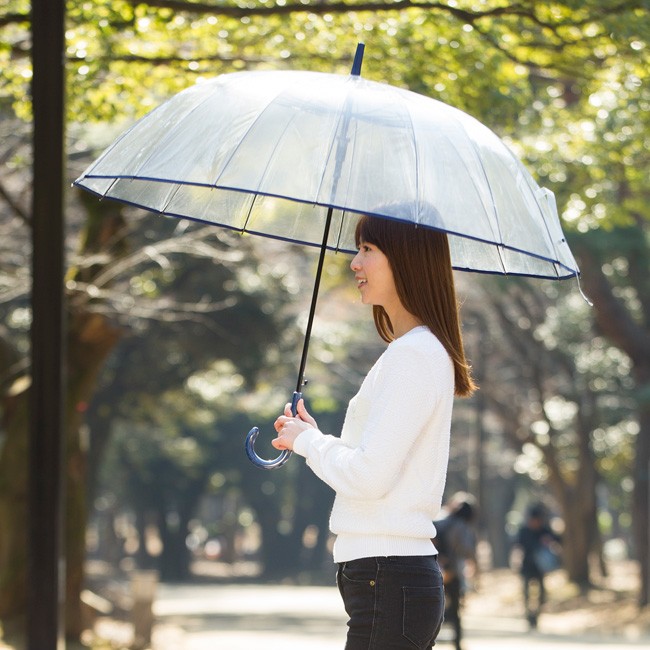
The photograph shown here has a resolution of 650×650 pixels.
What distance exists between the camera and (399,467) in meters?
3.45

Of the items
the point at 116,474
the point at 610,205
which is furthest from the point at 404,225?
the point at 116,474

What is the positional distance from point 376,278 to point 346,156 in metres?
0.48

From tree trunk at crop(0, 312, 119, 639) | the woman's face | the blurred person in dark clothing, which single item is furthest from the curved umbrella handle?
the blurred person in dark clothing

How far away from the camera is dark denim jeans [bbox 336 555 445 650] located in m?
3.52

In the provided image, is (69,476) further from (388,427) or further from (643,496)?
(643,496)

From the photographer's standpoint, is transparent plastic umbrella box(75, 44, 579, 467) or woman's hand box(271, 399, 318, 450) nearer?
woman's hand box(271, 399, 318, 450)

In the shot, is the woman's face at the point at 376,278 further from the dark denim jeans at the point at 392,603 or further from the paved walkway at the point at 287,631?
the paved walkway at the point at 287,631

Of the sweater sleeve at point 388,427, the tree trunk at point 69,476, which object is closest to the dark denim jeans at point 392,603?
the sweater sleeve at point 388,427

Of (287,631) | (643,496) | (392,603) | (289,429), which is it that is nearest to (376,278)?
(289,429)

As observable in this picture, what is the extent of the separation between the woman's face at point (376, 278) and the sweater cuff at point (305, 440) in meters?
0.37

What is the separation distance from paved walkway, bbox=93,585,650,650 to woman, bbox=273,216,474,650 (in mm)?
13394

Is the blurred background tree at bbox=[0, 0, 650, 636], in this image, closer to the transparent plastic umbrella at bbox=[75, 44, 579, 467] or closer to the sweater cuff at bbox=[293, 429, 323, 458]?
the transparent plastic umbrella at bbox=[75, 44, 579, 467]

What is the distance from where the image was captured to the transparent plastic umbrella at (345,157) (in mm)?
3965

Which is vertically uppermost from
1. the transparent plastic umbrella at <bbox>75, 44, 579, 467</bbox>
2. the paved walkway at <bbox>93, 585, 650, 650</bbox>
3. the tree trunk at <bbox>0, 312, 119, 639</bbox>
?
the transparent plastic umbrella at <bbox>75, 44, 579, 467</bbox>
